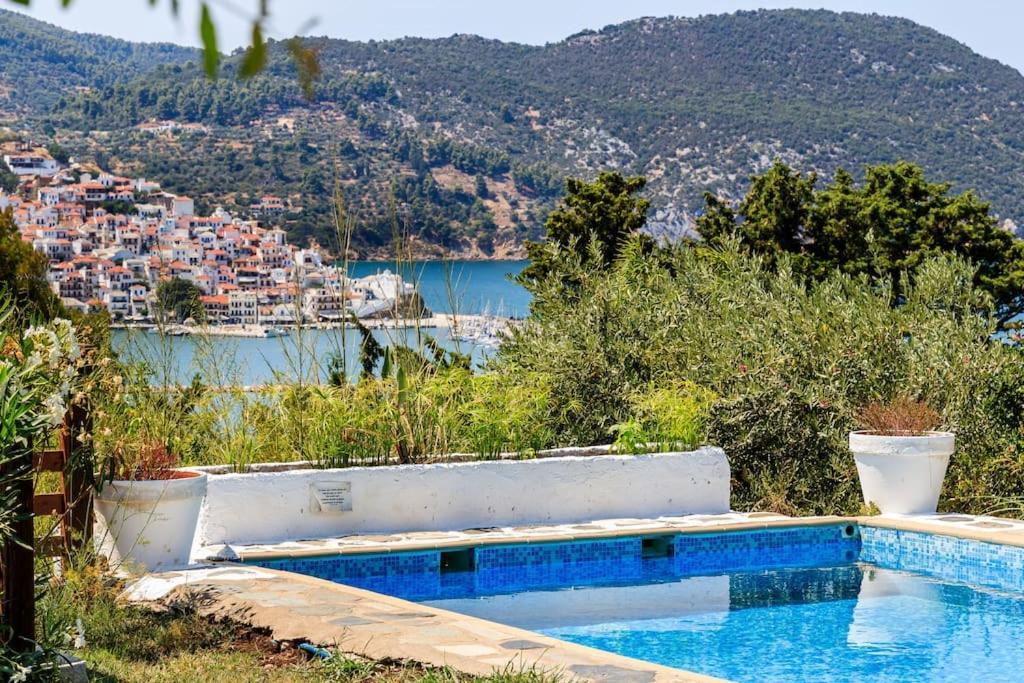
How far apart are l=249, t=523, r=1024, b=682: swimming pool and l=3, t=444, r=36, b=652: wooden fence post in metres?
2.88

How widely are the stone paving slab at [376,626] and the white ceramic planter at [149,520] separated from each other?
15 centimetres

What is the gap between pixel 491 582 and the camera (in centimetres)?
725

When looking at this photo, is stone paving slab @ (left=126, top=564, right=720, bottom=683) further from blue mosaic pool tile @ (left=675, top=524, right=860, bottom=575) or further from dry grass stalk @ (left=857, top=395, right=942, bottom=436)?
dry grass stalk @ (left=857, top=395, right=942, bottom=436)

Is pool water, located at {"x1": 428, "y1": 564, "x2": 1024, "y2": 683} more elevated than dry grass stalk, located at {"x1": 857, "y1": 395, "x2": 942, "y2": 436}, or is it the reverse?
dry grass stalk, located at {"x1": 857, "y1": 395, "x2": 942, "y2": 436}

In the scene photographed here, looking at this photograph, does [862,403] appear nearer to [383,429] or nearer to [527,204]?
[383,429]

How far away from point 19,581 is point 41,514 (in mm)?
1542

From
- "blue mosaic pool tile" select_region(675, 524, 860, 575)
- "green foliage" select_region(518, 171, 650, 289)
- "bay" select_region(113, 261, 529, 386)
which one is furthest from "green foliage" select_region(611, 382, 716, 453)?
"green foliage" select_region(518, 171, 650, 289)

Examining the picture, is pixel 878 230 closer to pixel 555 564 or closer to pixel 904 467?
pixel 904 467

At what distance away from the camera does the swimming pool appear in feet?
19.1

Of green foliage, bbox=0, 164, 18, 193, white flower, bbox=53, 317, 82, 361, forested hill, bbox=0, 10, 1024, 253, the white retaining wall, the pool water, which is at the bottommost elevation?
the pool water

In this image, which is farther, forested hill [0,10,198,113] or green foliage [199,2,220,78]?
forested hill [0,10,198,113]

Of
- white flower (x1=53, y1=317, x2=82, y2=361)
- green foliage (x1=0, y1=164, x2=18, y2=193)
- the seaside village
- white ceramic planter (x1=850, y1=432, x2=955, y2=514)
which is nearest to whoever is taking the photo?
white flower (x1=53, y1=317, x2=82, y2=361)

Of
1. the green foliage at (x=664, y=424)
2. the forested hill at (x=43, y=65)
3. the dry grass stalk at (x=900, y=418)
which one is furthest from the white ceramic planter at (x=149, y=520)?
the forested hill at (x=43, y=65)

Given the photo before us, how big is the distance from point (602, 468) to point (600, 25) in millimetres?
59474
